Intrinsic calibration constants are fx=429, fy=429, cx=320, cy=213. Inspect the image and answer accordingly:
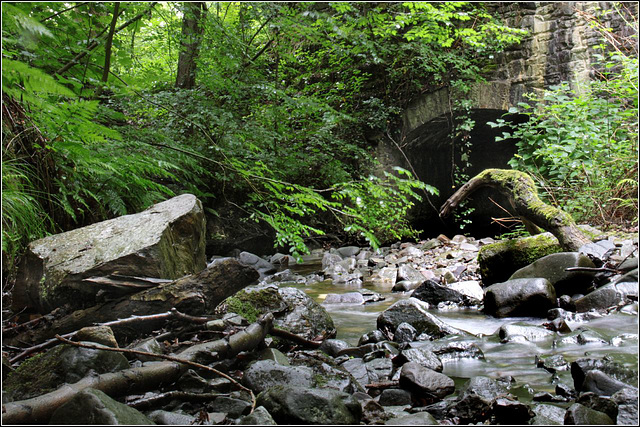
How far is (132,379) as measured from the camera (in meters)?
1.73

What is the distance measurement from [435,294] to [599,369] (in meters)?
2.53

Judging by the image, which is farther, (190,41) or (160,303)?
(190,41)

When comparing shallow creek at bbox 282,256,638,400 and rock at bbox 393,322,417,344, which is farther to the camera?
rock at bbox 393,322,417,344

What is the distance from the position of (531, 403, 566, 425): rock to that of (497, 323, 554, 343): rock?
1.16 meters

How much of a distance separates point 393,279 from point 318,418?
4788 mm

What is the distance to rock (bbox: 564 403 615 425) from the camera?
149 cm

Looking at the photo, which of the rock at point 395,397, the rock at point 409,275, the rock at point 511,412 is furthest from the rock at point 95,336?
the rock at point 409,275

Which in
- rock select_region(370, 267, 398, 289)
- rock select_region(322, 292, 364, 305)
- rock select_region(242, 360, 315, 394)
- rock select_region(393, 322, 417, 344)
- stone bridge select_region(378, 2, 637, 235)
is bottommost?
rock select_region(370, 267, 398, 289)

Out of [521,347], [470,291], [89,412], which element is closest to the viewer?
[89,412]

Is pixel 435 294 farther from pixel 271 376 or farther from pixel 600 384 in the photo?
pixel 271 376

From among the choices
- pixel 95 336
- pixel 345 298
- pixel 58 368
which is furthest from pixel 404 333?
pixel 58 368

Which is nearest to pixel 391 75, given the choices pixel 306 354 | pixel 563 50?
pixel 563 50

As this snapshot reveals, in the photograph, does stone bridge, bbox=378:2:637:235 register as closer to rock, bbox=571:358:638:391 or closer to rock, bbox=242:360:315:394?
rock, bbox=571:358:638:391

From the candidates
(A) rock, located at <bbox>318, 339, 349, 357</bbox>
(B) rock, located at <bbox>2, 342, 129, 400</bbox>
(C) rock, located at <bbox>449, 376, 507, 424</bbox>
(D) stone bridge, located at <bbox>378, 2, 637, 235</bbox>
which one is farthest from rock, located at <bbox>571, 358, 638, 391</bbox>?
(D) stone bridge, located at <bbox>378, 2, 637, 235</bbox>
